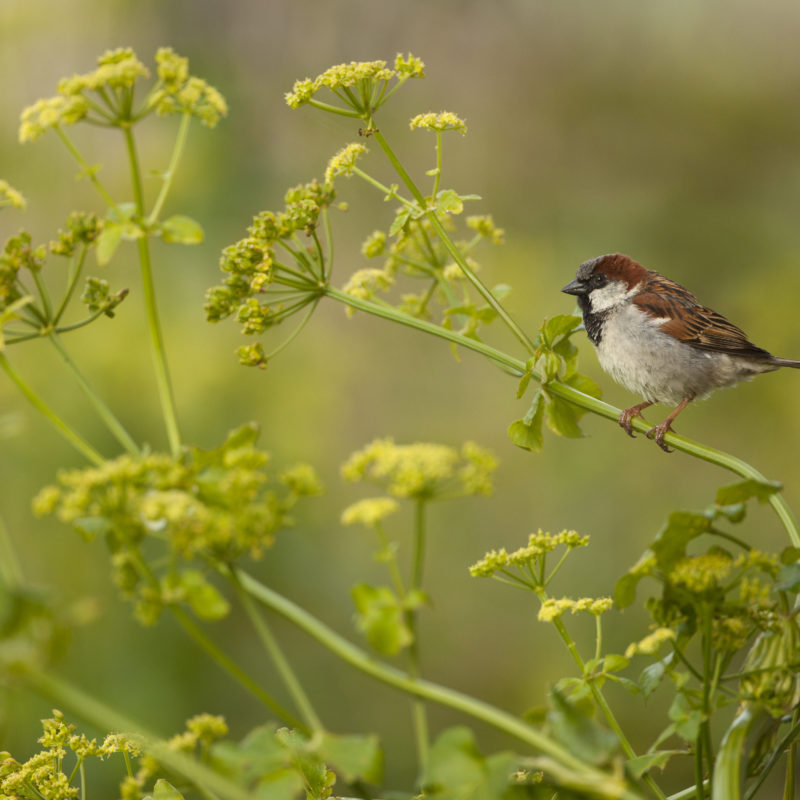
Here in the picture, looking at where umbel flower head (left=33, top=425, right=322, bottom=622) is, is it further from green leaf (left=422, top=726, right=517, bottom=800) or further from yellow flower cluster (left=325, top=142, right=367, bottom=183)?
yellow flower cluster (left=325, top=142, right=367, bottom=183)

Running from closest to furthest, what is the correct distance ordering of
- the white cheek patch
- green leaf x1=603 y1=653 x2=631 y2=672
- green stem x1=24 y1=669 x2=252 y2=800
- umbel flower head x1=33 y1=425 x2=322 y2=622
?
green stem x1=24 y1=669 x2=252 y2=800 → umbel flower head x1=33 y1=425 x2=322 y2=622 → green leaf x1=603 y1=653 x2=631 y2=672 → the white cheek patch

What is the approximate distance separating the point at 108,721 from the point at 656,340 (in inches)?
57.2

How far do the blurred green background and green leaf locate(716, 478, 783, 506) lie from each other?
2501 mm

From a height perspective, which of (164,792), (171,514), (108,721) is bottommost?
(164,792)

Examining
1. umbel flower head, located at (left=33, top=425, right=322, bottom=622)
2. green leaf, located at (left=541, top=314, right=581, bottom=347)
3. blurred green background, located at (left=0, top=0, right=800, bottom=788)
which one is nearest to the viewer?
umbel flower head, located at (left=33, top=425, right=322, bottom=622)

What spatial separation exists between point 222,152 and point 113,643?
1906 mm

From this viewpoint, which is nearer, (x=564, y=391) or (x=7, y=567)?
(x=7, y=567)

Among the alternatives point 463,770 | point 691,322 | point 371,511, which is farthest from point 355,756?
point 691,322

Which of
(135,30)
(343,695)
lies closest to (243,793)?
(343,695)

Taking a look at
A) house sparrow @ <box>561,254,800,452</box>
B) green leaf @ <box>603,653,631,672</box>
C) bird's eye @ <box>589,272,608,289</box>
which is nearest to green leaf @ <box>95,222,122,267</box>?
green leaf @ <box>603,653,631,672</box>

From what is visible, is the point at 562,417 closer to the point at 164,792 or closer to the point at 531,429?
the point at 531,429

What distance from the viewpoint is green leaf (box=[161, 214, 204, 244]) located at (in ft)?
2.50

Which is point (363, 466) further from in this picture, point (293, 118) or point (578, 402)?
point (293, 118)

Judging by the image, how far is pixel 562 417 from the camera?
92cm
